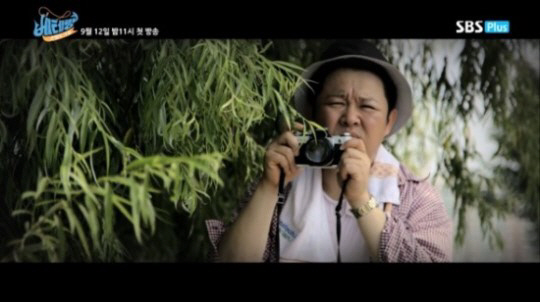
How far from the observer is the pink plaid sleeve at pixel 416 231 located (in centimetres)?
225

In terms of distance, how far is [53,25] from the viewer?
2.32 m

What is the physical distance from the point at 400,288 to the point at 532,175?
21.8 inches

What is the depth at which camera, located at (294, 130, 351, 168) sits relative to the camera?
2264mm

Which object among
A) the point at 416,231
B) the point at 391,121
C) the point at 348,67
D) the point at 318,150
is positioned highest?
the point at 348,67

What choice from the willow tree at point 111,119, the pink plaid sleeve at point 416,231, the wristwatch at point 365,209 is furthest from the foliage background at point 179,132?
the wristwatch at point 365,209

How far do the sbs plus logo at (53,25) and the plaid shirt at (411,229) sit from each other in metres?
0.70

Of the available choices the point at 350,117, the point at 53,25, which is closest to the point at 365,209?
the point at 350,117

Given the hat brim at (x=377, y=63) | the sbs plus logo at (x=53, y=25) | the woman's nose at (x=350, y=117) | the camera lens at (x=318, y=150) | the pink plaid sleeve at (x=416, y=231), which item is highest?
the sbs plus logo at (x=53, y=25)

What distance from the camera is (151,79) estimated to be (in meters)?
2.28

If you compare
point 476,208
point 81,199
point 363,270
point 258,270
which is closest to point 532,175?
point 476,208

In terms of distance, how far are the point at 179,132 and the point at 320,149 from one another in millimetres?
408

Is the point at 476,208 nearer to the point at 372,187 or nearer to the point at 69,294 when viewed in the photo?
Answer: the point at 372,187

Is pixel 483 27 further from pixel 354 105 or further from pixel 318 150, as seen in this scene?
pixel 318 150

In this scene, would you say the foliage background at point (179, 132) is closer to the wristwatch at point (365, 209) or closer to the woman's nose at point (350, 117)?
the woman's nose at point (350, 117)
